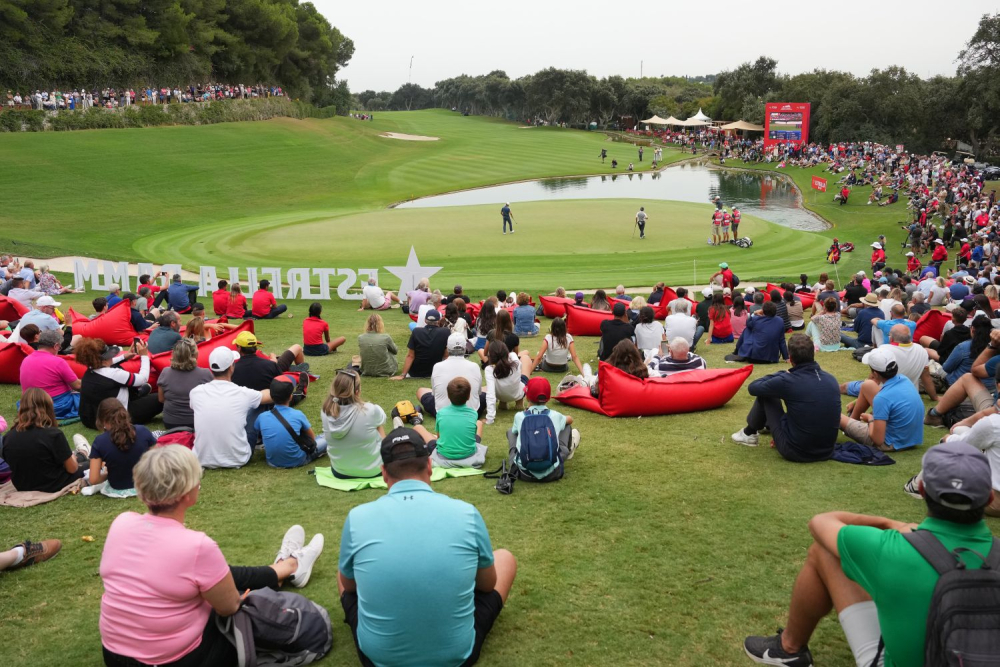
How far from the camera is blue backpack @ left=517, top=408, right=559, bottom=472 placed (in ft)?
25.5

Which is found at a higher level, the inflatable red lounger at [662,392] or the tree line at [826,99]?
the tree line at [826,99]

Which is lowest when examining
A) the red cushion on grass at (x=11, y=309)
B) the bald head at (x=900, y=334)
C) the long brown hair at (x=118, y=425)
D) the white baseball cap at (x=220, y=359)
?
the red cushion on grass at (x=11, y=309)

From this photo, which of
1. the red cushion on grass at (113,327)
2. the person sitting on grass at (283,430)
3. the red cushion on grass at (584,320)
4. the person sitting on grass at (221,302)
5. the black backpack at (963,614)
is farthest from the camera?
the person sitting on grass at (221,302)

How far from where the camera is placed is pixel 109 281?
80.4 ft

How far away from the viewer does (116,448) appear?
7562 mm

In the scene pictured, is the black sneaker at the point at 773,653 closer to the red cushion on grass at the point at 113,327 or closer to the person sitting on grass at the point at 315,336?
the person sitting on grass at the point at 315,336

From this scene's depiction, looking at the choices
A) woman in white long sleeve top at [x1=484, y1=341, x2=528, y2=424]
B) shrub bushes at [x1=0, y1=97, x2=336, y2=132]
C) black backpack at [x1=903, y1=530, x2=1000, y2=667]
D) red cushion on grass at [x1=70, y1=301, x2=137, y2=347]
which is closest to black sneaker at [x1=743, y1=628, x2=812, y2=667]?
black backpack at [x1=903, y1=530, x2=1000, y2=667]

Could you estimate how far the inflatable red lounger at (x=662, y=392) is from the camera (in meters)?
10.2

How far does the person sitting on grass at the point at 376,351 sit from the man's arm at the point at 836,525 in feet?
29.5

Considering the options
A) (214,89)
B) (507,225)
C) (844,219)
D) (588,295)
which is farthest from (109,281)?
(214,89)

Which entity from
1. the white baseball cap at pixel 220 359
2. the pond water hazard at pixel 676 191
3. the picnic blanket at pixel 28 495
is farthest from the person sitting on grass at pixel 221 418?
the pond water hazard at pixel 676 191

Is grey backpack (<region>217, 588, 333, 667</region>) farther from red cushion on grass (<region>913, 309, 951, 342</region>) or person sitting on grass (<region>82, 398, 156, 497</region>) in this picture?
red cushion on grass (<region>913, 309, 951, 342</region>)

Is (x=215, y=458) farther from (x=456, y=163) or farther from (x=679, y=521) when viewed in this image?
(x=456, y=163)

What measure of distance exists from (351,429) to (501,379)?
3.17 m
